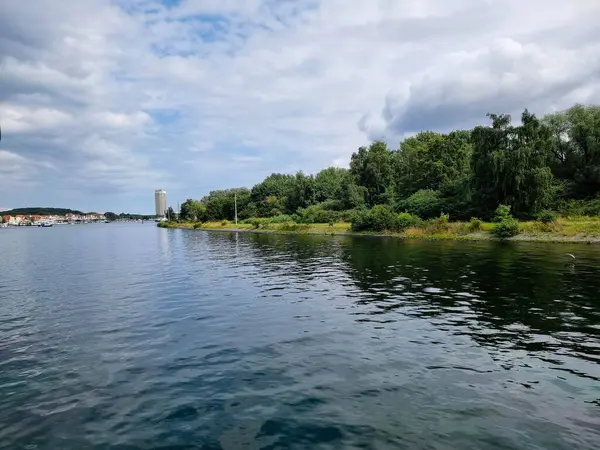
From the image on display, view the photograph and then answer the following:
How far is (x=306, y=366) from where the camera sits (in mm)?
12883

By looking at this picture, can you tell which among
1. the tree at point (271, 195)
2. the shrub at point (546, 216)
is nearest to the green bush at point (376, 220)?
the shrub at point (546, 216)

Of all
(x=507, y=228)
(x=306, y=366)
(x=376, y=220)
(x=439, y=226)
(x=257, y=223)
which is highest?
(x=257, y=223)

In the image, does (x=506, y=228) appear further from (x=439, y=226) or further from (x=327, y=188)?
(x=327, y=188)

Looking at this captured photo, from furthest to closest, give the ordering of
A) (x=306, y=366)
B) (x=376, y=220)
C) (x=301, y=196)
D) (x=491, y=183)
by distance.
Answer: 1. (x=301, y=196)
2. (x=376, y=220)
3. (x=491, y=183)
4. (x=306, y=366)

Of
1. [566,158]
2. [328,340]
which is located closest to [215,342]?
[328,340]

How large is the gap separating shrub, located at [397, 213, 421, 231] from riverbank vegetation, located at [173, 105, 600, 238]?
0.21 metres

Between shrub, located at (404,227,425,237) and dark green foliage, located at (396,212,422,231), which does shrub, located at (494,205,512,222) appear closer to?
shrub, located at (404,227,425,237)

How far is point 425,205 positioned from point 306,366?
78.1 meters

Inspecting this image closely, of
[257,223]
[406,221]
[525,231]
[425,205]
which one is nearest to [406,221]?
[406,221]

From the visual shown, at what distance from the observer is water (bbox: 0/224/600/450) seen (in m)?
8.98

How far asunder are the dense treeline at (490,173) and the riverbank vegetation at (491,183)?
17 cm

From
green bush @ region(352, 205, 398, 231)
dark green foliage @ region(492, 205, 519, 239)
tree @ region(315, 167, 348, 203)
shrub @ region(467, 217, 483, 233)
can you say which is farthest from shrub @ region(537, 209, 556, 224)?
tree @ region(315, 167, 348, 203)

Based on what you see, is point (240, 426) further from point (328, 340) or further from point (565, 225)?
point (565, 225)

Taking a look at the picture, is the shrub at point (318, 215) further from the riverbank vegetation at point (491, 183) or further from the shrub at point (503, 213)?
the shrub at point (503, 213)
